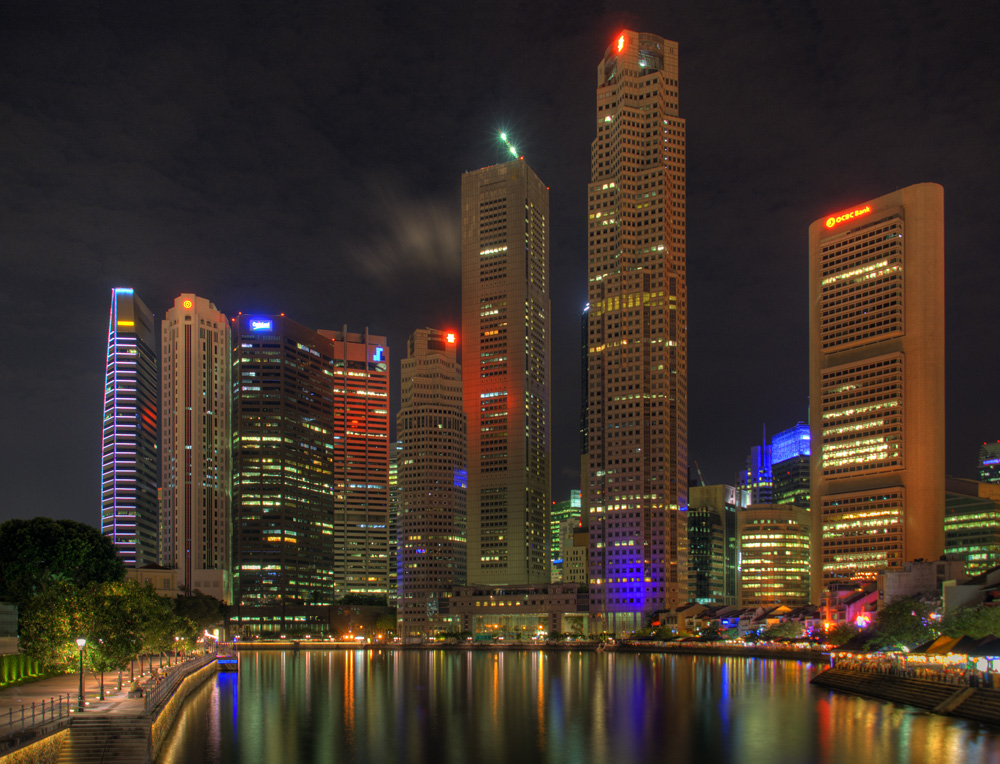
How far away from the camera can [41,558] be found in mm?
101438

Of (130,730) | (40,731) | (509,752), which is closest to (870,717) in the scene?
(509,752)

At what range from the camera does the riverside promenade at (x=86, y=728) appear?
4322cm

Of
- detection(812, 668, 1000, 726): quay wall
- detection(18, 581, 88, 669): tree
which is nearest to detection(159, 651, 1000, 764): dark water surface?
detection(812, 668, 1000, 726): quay wall

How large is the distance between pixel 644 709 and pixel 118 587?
45.4m

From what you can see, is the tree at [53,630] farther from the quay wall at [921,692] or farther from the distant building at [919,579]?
the distant building at [919,579]

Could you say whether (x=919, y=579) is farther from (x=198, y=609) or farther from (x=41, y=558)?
(x=41, y=558)

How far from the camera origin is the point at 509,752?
60.4 metres

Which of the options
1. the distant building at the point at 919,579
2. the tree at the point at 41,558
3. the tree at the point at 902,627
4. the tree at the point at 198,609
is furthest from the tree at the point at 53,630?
the distant building at the point at 919,579

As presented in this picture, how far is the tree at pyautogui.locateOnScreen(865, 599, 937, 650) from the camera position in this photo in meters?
127

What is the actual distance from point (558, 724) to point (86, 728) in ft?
118

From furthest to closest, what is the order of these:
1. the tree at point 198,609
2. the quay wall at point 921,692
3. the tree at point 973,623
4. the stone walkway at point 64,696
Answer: the tree at point 198,609
the tree at point 973,623
the quay wall at point 921,692
the stone walkway at point 64,696

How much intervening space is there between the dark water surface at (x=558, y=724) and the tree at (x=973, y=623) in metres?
17.2

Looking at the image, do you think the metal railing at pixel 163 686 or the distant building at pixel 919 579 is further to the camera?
the distant building at pixel 919 579

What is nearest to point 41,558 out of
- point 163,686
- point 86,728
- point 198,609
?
point 163,686
